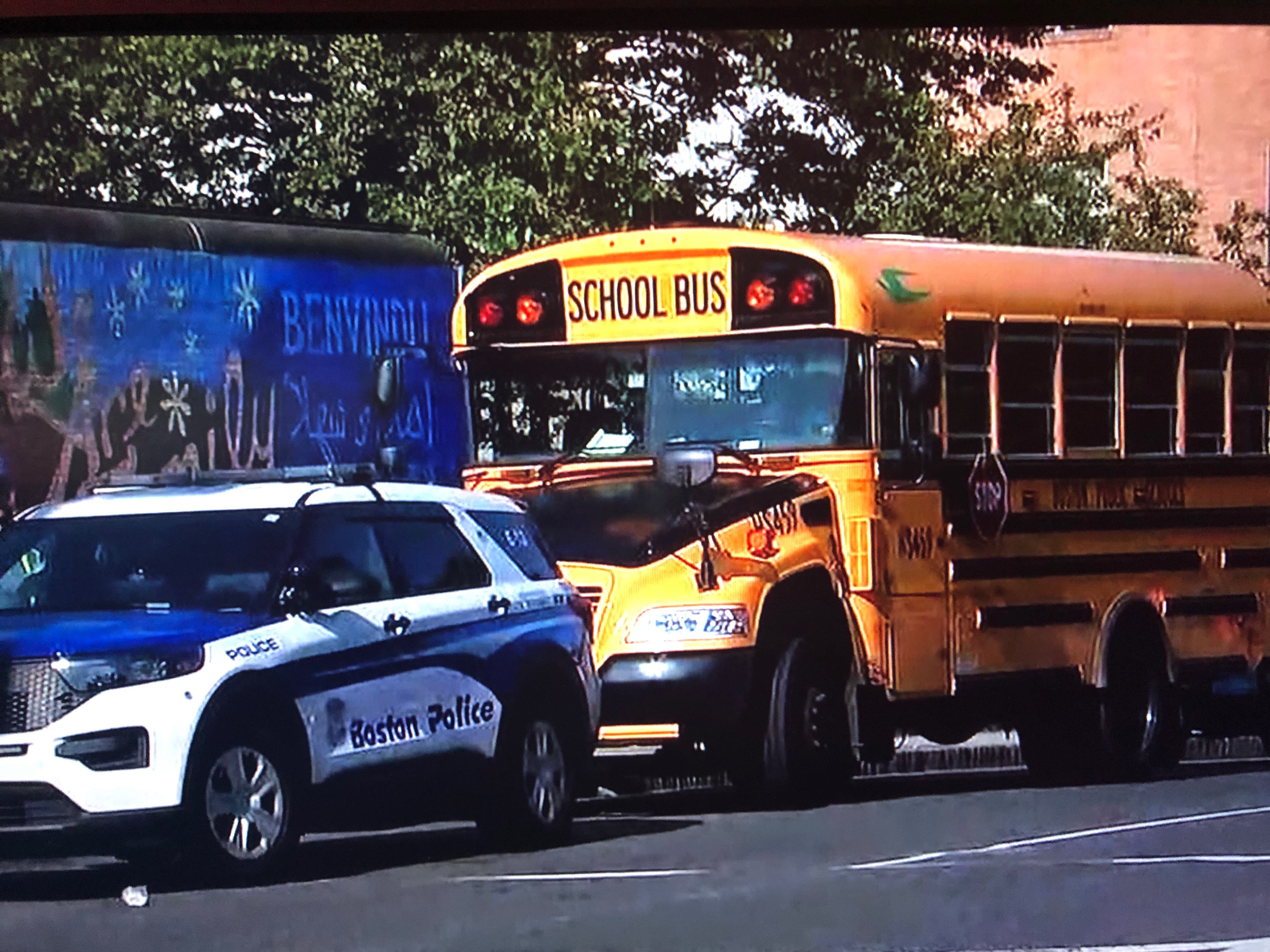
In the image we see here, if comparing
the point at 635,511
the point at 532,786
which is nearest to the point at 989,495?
the point at 635,511

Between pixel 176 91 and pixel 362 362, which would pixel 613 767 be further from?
pixel 176 91

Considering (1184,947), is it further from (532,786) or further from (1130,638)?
(532,786)

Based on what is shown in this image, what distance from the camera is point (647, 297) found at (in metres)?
6.19

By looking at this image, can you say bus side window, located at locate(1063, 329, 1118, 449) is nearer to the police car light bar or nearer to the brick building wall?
the brick building wall

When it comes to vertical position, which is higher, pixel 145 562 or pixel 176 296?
pixel 176 296

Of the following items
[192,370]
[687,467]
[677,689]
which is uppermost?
[192,370]

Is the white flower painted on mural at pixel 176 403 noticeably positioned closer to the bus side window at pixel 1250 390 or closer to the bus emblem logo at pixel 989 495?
the bus emblem logo at pixel 989 495

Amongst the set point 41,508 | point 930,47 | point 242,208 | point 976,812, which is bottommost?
point 976,812

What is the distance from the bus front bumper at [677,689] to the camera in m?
6.00

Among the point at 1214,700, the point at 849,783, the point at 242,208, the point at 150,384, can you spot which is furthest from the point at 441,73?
the point at 1214,700

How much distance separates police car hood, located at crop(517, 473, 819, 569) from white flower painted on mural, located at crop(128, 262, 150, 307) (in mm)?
1070

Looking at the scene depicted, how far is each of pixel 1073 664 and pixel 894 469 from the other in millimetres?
809

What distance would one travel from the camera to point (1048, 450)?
20.9 ft

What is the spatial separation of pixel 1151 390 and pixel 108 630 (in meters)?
2.87
